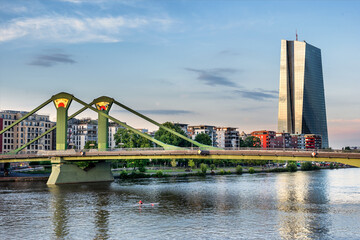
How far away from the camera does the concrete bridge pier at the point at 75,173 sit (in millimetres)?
104250

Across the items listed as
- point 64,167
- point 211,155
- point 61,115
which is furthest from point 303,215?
point 61,115

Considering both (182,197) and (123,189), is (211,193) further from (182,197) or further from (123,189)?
(123,189)

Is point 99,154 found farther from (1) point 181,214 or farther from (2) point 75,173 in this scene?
(1) point 181,214

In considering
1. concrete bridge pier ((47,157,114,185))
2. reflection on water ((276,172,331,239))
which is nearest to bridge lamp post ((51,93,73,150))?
concrete bridge pier ((47,157,114,185))

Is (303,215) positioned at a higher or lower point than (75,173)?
lower

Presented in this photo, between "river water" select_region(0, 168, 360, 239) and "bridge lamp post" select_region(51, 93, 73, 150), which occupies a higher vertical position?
"bridge lamp post" select_region(51, 93, 73, 150)

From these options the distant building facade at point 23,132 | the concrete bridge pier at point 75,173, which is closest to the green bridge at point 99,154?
the concrete bridge pier at point 75,173

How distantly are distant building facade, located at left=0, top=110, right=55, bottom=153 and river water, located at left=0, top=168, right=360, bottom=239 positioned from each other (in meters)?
95.9

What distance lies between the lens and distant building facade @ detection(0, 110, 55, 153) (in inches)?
6914

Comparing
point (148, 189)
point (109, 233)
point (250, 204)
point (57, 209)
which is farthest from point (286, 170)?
point (109, 233)

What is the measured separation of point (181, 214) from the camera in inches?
2319

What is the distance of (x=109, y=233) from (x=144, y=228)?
423 centimetres

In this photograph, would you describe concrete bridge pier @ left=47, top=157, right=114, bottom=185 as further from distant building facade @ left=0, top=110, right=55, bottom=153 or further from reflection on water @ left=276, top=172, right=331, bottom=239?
distant building facade @ left=0, top=110, right=55, bottom=153

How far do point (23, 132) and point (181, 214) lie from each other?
453ft
